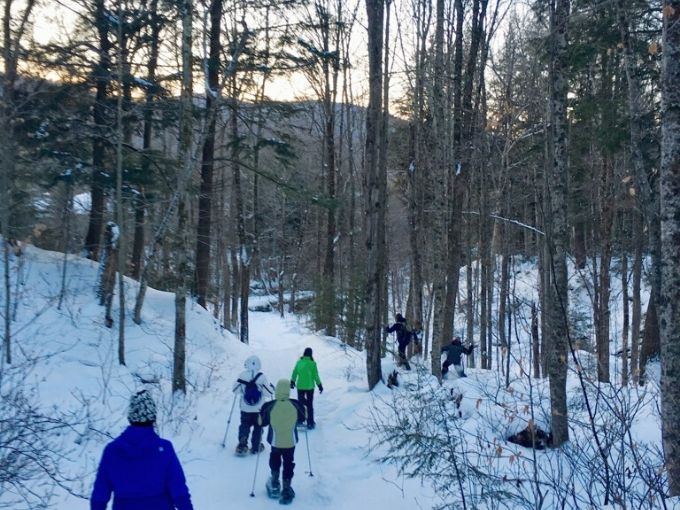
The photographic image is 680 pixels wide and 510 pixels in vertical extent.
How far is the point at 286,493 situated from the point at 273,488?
0.26m

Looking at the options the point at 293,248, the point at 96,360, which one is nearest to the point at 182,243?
the point at 96,360

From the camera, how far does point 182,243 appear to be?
38.0 ft

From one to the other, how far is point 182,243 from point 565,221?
25.0 feet

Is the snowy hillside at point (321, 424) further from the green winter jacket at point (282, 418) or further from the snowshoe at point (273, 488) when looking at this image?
the green winter jacket at point (282, 418)

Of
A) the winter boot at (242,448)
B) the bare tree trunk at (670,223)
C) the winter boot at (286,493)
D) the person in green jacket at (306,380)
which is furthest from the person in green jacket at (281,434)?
the bare tree trunk at (670,223)

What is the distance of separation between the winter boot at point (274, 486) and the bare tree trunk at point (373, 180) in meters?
5.76

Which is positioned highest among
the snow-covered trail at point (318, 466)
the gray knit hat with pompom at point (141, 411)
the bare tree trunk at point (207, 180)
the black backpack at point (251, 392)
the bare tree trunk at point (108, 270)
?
the bare tree trunk at point (207, 180)

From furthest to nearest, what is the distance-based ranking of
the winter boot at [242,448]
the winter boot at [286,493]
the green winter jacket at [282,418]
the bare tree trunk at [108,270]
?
the bare tree trunk at [108,270] → the winter boot at [242,448] → the green winter jacket at [282,418] → the winter boot at [286,493]

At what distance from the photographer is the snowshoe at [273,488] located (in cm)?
729

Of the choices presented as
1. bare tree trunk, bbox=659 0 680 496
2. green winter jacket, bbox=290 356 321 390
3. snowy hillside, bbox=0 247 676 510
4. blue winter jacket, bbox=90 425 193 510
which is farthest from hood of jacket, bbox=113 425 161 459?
green winter jacket, bbox=290 356 321 390

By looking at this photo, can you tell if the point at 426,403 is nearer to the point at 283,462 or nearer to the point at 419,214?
the point at 283,462

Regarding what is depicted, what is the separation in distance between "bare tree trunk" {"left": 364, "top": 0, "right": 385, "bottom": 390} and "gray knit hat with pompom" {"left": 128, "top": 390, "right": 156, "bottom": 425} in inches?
362

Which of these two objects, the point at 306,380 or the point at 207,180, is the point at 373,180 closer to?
the point at 306,380

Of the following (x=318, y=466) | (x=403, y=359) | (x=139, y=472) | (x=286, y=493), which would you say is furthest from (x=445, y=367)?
(x=139, y=472)
